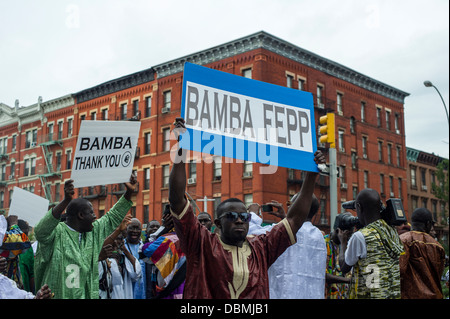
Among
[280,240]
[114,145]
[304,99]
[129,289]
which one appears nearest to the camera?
[280,240]

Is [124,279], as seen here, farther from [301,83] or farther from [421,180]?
[421,180]

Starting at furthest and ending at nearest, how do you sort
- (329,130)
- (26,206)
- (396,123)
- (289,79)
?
(396,123) → (289,79) → (329,130) → (26,206)

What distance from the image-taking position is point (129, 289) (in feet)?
22.5

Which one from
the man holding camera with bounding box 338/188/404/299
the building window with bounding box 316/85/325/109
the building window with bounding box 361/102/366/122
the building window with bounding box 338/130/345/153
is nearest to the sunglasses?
the man holding camera with bounding box 338/188/404/299

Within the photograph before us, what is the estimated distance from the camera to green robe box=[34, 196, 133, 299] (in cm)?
509

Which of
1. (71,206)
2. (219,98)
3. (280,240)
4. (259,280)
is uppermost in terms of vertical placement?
(219,98)

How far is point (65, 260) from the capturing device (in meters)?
5.17

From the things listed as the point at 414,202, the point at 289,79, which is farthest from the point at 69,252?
the point at 414,202

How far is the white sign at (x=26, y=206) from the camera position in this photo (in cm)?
818

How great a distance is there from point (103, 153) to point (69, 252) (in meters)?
1.37
